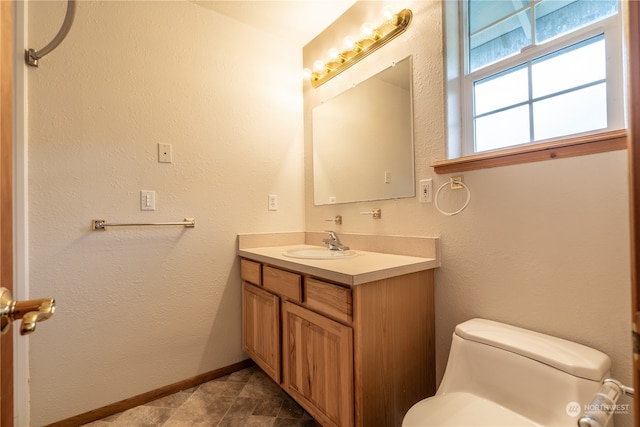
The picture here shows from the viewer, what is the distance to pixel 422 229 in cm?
143

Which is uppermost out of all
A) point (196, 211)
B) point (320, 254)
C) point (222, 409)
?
point (196, 211)

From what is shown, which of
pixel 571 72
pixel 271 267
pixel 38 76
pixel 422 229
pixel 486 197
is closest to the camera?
pixel 571 72

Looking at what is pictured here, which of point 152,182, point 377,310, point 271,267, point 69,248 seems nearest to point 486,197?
point 377,310

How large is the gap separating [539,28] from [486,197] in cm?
70

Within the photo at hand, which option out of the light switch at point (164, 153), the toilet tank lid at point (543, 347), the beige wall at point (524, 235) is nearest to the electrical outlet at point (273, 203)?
the light switch at point (164, 153)

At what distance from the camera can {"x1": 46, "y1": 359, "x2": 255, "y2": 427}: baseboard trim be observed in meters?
1.40

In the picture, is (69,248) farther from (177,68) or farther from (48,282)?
(177,68)

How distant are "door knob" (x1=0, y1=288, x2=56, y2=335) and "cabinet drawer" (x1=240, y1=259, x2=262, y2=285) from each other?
118 cm

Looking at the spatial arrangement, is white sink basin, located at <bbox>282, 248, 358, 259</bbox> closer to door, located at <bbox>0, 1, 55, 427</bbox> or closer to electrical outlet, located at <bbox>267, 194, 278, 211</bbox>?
electrical outlet, located at <bbox>267, 194, 278, 211</bbox>

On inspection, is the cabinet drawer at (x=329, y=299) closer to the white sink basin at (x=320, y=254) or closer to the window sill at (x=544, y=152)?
the white sink basin at (x=320, y=254)

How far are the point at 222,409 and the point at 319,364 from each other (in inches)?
26.5

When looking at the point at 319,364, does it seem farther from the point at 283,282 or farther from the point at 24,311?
the point at 24,311

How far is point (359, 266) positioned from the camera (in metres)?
1.19

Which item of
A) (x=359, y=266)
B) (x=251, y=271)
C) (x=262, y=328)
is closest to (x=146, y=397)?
(x=262, y=328)
